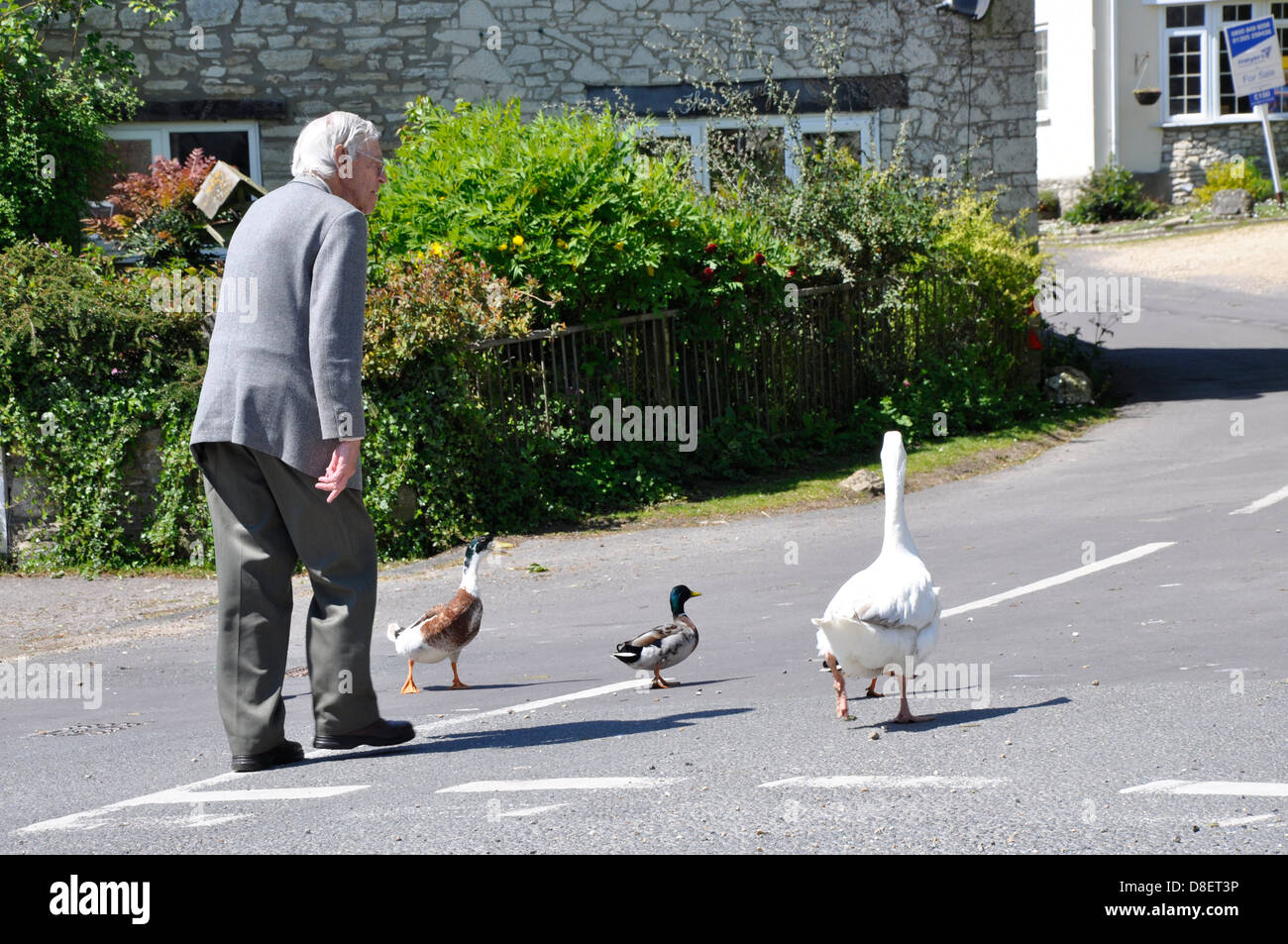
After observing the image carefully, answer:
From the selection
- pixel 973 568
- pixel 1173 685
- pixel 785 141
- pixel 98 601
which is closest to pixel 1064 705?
pixel 1173 685

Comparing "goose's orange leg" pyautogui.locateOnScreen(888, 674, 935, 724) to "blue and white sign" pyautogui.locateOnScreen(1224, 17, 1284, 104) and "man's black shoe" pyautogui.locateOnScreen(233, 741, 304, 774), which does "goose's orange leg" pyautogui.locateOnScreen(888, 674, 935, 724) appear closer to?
"man's black shoe" pyautogui.locateOnScreen(233, 741, 304, 774)

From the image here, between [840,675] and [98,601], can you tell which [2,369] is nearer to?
[98,601]

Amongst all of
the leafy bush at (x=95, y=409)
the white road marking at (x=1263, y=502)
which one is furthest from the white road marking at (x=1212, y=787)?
the leafy bush at (x=95, y=409)

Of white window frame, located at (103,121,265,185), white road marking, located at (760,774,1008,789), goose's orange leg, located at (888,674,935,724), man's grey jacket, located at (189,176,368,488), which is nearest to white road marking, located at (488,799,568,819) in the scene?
white road marking, located at (760,774,1008,789)

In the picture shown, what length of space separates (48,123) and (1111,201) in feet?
93.5

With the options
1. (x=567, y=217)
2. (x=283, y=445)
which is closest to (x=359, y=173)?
(x=283, y=445)

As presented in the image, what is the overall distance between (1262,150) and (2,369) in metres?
34.1

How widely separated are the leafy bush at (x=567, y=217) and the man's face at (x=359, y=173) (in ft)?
23.2

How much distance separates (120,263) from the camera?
1594 cm

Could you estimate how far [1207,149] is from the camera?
37812 millimetres

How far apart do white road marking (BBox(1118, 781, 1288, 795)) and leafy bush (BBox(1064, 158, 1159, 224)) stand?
34.5m

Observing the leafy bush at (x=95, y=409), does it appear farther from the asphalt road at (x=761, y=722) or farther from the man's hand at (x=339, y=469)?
the man's hand at (x=339, y=469)

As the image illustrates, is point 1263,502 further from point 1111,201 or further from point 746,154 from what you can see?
point 1111,201

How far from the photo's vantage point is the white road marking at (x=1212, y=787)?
183 inches
